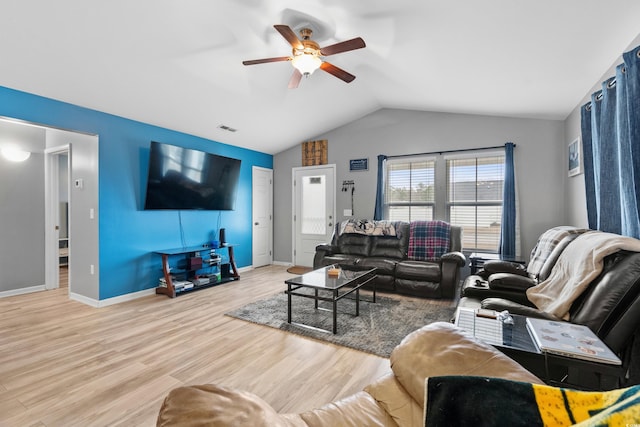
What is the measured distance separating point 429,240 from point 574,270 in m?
2.49

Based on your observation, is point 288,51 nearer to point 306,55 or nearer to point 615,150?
point 306,55

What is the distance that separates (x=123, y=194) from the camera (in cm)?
393

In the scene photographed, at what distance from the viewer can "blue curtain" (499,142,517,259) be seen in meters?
4.23

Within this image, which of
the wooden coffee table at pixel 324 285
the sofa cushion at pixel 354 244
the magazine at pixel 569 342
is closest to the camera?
the magazine at pixel 569 342

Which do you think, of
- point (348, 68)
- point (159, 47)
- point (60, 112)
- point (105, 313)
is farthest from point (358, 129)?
point (105, 313)

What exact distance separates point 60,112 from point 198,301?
8.79ft

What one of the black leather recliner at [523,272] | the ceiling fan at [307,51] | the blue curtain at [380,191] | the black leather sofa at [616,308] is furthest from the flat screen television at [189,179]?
the black leather sofa at [616,308]

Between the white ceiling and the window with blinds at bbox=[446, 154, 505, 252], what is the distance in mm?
805

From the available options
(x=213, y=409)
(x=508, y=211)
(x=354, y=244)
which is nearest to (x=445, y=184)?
(x=508, y=211)

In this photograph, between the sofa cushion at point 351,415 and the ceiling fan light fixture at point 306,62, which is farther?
the ceiling fan light fixture at point 306,62

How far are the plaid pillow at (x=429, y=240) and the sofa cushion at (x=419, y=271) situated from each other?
272 mm

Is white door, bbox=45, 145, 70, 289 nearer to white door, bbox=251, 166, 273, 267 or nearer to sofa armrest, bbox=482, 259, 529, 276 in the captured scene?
white door, bbox=251, 166, 273, 267

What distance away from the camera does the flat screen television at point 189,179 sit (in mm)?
4113

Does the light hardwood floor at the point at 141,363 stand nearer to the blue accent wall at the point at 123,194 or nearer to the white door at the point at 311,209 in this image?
the blue accent wall at the point at 123,194
